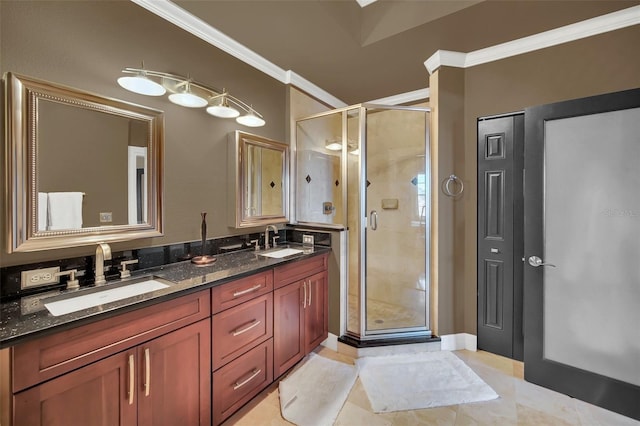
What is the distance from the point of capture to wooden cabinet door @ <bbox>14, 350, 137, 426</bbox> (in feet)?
3.13

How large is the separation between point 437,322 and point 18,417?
270cm

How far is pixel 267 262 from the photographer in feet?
6.44

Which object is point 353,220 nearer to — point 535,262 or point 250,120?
point 250,120

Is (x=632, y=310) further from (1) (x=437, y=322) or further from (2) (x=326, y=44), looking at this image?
(2) (x=326, y=44)

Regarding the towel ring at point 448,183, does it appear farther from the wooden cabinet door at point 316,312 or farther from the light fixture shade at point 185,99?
the light fixture shade at point 185,99

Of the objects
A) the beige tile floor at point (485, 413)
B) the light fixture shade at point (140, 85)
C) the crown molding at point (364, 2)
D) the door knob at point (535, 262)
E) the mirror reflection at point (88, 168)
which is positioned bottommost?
the beige tile floor at point (485, 413)

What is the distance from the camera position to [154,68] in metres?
1.82

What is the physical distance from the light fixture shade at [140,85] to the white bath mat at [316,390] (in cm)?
222

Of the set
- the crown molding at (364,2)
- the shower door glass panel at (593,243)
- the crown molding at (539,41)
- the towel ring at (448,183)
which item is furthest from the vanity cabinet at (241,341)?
the crown molding at (539,41)

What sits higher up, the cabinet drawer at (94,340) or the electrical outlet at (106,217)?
the electrical outlet at (106,217)

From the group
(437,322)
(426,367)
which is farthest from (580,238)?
(426,367)

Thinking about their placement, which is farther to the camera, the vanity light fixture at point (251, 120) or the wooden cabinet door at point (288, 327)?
the vanity light fixture at point (251, 120)

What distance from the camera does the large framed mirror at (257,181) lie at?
2.30 meters

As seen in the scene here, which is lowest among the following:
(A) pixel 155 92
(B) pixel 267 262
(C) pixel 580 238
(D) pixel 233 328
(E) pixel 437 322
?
(E) pixel 437 322
